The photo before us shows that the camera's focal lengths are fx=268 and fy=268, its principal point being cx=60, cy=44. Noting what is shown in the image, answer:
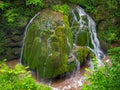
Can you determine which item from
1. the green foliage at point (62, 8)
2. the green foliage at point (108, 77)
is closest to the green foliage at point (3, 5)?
the green foliage at point (62, 8)

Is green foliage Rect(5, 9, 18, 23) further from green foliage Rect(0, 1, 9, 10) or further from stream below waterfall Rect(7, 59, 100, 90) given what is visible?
stream below waterfall Rect(7, 59, 100, 90)

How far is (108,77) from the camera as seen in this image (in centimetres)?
534

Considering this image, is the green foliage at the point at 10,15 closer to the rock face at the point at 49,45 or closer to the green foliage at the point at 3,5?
the green foliage at the point at 3,5

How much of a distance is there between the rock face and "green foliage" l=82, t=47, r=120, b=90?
5.06 metres

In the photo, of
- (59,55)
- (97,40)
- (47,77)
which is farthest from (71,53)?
(97,40)

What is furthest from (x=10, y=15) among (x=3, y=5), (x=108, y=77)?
(x=108, y=77)

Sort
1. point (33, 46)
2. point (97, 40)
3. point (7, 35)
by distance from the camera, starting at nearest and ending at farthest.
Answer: point (33, 46), point (7, 35), point (97, 40)

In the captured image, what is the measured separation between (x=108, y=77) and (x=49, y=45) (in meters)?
5.78

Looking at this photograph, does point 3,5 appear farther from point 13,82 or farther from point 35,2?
point 13,82

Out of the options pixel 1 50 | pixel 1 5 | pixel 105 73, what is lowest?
pixel 1 50

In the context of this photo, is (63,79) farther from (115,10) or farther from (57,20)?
(115,10)

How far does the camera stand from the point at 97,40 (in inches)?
513

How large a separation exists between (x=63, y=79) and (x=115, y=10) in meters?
4.92

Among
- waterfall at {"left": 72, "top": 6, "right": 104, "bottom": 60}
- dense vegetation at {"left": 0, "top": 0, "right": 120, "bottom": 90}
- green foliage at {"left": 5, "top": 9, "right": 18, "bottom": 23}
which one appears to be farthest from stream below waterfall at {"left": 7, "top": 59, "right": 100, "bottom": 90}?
green foliage at {"left": 5, "top": 9, "right": 18, "bottom": 23}
